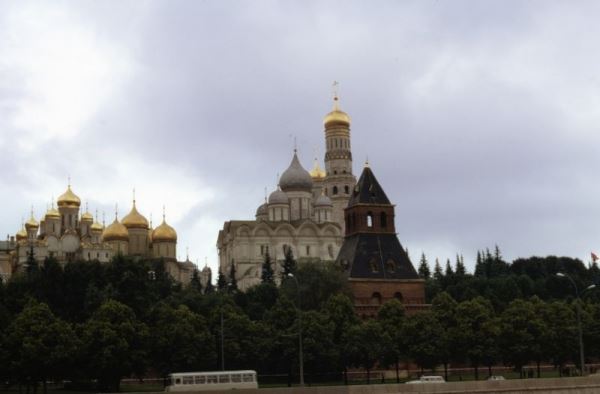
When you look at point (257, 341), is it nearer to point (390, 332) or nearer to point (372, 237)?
point (390, 332)

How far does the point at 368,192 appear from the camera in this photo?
109 m

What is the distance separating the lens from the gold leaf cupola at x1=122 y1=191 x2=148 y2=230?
166m

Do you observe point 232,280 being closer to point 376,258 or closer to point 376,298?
point 376,258

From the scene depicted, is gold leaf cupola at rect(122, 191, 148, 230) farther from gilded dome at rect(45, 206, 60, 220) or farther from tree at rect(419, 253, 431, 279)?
tree at rect(419, 253, 431, 279)

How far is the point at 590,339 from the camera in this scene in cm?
9138

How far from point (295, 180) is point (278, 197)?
12.4 ft

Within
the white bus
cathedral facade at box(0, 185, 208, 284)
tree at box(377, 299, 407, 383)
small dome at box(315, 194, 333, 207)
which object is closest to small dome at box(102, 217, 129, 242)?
cathedral facade at box(0, 185, 208, 284)

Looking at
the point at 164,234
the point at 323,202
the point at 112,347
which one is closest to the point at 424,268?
the point at 323,202

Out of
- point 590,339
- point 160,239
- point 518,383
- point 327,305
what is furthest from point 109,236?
point 518,383

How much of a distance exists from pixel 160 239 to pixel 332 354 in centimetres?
8720

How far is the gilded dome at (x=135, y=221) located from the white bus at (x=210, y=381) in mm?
103801

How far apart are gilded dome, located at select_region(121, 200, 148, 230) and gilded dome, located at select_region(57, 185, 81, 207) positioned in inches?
403

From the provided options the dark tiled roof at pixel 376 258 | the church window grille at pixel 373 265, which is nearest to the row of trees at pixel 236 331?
the dark tiled roof at pixel 376 258

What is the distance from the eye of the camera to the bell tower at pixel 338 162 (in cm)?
17675
